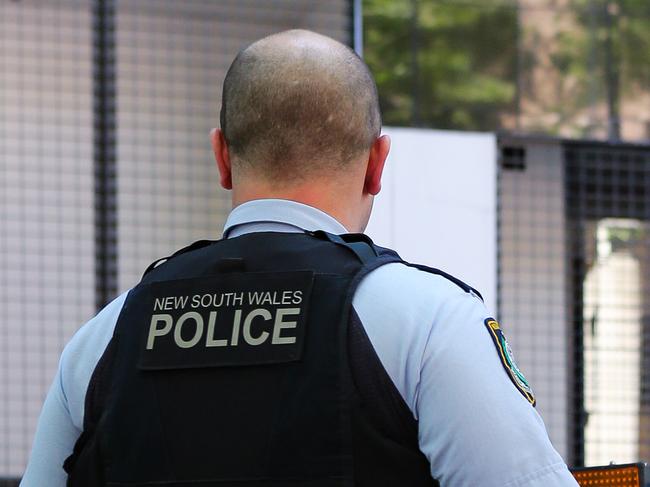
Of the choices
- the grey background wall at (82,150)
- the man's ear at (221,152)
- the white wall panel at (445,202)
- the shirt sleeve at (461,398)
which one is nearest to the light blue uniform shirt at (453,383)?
the shirt sleeve at (461,398)

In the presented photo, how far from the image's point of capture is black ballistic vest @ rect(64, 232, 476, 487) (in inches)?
41.1

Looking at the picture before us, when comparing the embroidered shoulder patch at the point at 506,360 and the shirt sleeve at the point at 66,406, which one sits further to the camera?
the shirt sleeve at the point at 66,406

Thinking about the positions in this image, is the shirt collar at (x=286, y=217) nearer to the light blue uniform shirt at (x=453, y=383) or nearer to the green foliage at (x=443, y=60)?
the light blue uniform shirt at (x=453, y=383)

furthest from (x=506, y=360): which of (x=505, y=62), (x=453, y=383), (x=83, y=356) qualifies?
(x=505, y=62)

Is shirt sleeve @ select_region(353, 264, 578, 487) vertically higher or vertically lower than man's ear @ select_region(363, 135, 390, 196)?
lower

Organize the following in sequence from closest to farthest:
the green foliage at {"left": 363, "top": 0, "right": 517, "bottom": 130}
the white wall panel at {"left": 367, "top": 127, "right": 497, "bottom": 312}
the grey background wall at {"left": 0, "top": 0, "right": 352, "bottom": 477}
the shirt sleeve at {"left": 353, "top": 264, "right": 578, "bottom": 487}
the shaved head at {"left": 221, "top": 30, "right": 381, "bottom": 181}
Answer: the shirt sleeve at {"left": 353, "top": 264, "right": 578, "bottom": 487}
the shaved head at {"left": 221, "top": 30, "right": 381, "bottom": 181}
the white wall panel at {"left": 367, "top": 127, "right": 497, "bottom": 312}
the green foliage at {"left": 363, "top": 0, "right": 517, "bottom": 130}
the grey background wall at {"left": 0, "top": 0, "right": 352, "bottom": 477}

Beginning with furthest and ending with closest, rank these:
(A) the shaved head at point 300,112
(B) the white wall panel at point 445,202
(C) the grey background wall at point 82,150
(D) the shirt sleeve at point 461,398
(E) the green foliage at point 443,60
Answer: (C) the grey background wall at point 82,150 → (E) the green foliage at point 443,60 → (B) the white wall panel at point 445,202 → (A) the shaved head at point 300,112 → (D) the shirt sleeve at point 461,398

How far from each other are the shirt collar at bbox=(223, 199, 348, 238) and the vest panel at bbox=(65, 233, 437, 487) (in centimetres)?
2

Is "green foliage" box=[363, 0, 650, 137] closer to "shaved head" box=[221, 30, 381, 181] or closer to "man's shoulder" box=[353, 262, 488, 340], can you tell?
"shaved head" box=[221, 30, 381, 181]

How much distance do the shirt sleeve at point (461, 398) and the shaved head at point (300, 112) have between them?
221 mm

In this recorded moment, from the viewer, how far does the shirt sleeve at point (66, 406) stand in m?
1.20

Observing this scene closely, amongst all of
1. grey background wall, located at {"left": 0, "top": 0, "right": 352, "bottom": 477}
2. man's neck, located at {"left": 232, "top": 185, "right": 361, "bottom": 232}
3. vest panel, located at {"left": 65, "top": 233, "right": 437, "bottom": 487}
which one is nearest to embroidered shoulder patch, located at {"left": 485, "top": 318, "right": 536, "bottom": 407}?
vest panel, located at {"left": 65, "top": 233, "right": 437, "bottom": 487}

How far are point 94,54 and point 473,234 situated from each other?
6.46 feet

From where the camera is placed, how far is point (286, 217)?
1165mm
